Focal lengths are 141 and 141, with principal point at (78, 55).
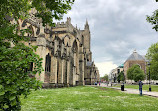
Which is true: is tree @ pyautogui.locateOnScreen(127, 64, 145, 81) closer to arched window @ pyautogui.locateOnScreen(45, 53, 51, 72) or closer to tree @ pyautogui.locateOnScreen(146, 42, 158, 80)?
tree @ pyautogui.locateOnScreen(146, 42, 158, 80)

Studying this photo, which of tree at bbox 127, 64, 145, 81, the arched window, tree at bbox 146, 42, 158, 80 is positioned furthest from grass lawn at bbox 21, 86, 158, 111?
tree at bbox 127, 64, 145, 81

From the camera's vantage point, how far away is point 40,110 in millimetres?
6902

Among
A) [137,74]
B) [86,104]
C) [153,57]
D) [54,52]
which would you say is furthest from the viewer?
[137,74]

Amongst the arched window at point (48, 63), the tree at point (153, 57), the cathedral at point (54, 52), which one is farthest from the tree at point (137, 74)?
the arched window at point (48, 63)

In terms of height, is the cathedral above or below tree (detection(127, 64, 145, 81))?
above

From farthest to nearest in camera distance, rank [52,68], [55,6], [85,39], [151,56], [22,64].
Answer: [85,39], [151,56], [52,68], [55,6], [22,64]

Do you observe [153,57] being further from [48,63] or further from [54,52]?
[48,63]

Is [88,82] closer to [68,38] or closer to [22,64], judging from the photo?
[68,38]

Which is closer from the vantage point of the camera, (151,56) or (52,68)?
(52,68)

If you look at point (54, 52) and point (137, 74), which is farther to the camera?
point (137, 74)

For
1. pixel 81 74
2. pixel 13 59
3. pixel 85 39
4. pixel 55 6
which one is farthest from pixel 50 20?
pixel 85 39

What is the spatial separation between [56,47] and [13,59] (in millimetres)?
23001

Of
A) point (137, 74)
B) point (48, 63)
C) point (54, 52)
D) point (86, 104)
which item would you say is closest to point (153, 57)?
point (137, 74)

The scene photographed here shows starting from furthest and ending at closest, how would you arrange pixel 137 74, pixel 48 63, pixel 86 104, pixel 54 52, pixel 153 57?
pixel 137 74, pixel 153 57, pixel 54 52, pixel 48 63, pixel 86 104
